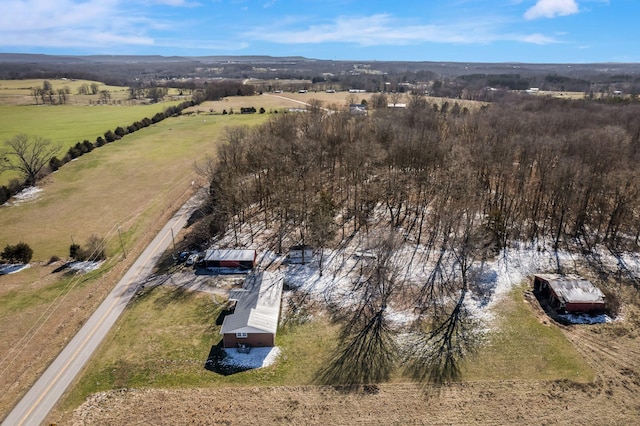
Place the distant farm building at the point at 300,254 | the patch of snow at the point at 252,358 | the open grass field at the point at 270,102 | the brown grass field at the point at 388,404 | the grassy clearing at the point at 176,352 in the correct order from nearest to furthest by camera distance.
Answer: the brown grass field at the point at 388,404 → the grassy clearing at the point at 176,352 → the patch of snow at the point at 252,358 → the distant farm building at the point at 300,254 → the open grass field at the point at 270,102

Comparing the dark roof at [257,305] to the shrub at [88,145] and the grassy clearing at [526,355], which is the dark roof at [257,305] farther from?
the shrub at [88,145]

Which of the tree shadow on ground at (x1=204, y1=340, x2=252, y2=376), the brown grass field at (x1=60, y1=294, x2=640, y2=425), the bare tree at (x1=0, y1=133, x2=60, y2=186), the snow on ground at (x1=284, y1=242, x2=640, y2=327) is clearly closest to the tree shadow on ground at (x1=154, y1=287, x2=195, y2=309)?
the tree shadow on ground at (x1=204, y1=340, x2=252, y2=376)

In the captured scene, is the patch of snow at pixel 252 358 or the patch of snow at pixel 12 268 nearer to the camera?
the patch of snow at pixel 252 358

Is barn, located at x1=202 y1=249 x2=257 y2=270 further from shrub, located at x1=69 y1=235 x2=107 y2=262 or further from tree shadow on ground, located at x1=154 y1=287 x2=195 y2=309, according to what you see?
shrub, located at x1=69 y1=235 x2=107 y2=262

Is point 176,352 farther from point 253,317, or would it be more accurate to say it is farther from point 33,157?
point 33,157

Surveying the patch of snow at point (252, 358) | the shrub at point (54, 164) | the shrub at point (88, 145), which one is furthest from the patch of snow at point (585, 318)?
the shrub at point (88, 145)

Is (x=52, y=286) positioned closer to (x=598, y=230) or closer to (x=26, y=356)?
(x=26, y=356)

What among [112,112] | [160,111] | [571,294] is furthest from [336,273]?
[112,112]
